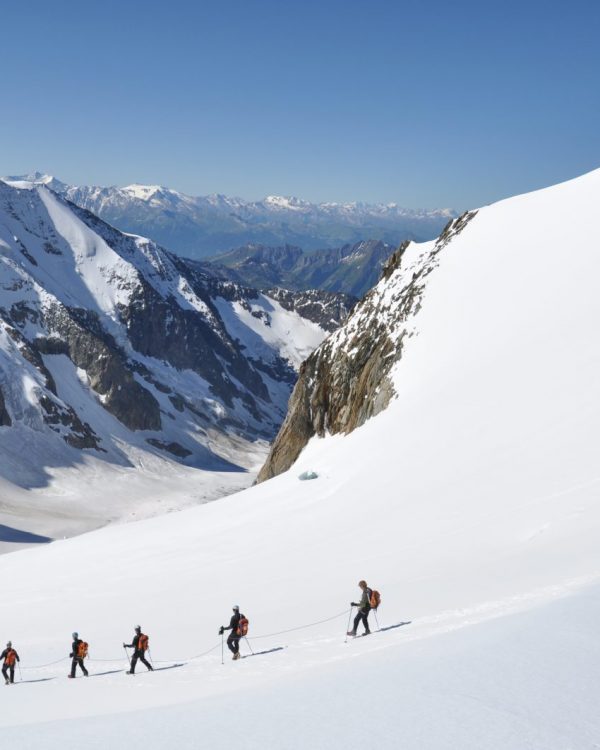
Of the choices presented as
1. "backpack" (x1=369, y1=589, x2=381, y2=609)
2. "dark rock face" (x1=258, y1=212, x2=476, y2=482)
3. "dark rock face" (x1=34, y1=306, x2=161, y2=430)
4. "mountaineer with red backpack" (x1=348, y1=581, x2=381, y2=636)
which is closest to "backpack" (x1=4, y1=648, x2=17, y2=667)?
"mountaineer with red backpack" (x1=348, y1=581, x2=381, y2=636)

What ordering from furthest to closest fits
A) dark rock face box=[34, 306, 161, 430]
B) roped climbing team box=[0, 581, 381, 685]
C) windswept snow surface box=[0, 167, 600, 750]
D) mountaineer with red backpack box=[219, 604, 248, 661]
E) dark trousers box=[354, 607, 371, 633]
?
1. dark rock face box=[34, 306, 161, 430]
2. mountaineer with red backpack box=[219, 604, 248, 661]
3. roped climbing team box=[0, 581, 381, 685]
4. dark trousers box=[354, 607, 371, 633]
5. windswept snow surface box=[0, 167, 600, 750]

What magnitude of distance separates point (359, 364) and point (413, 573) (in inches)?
1459

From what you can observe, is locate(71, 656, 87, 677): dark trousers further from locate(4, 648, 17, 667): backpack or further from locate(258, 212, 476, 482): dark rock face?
locate(258, 212, 476, 482): dark rock face

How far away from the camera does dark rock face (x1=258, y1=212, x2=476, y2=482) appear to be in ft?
165

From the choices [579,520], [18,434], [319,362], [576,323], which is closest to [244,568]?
[579,520]

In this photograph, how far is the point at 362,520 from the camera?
28.6 m

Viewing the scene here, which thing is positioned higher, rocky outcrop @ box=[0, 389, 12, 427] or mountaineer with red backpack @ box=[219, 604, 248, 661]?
rocky outcrop @ box=[0, 389, 12, 427]

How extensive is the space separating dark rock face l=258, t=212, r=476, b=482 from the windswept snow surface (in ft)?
9.11

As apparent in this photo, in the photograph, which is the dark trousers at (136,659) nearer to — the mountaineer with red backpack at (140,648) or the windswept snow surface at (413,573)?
the mountaineer with red backpack at (140,648)

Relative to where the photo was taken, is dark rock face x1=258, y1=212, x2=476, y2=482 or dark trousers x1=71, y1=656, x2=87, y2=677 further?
dark rock face x1=258, y1=212, x2=476, y2=482

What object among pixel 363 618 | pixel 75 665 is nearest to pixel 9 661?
pixel 75 665

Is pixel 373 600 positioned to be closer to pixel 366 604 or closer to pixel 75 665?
pixel 366 604

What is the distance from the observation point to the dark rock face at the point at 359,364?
5016cm

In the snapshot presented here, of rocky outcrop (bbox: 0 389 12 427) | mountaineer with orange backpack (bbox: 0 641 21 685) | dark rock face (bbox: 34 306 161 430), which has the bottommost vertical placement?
mountaineer with orange backpack (bbox: 0 641 21 685)
